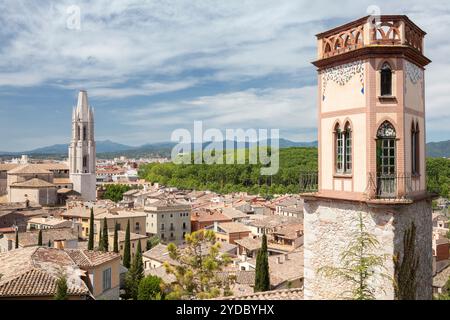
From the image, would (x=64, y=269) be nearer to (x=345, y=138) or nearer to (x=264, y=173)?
(x=345, y=138)

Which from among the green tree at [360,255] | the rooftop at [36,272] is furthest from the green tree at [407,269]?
the rooftop at [36,272]

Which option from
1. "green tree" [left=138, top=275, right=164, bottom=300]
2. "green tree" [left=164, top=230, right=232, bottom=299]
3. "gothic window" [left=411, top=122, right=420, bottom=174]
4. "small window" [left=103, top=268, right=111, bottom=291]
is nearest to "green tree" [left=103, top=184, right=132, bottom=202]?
"green tree" [left=138, top=275, right=164, bottom=300]

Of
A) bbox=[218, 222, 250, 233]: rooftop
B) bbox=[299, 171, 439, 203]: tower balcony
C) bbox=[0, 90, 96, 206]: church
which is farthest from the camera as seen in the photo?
Answer: bbox=[0, 90, 96, 206]: church

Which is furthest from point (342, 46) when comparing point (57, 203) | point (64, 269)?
point (57, 203)

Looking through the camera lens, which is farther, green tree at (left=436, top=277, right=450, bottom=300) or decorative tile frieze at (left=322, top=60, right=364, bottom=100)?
green tree at (left=436, top=277, right=450, bottom=300)

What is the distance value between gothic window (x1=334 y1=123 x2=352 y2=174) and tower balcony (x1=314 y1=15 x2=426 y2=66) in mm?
1609

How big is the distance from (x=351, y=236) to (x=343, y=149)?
1808 mm

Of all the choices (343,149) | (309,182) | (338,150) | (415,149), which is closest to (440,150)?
(415,149)

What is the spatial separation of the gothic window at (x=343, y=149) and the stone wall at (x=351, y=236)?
0.76 meters

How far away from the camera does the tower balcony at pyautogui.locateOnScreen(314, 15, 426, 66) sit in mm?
8516

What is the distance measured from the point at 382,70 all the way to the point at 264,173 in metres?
91.0

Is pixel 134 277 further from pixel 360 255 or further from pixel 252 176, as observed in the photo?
pixel 252 176

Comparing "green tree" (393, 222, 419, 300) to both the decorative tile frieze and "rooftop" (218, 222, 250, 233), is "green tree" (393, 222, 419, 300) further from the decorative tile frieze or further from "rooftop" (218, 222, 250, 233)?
"rooftop" (218, 222, 250, 233)

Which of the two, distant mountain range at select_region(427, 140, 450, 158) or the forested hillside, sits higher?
distant mountain range at select_region(427, 140, 450, 158)
